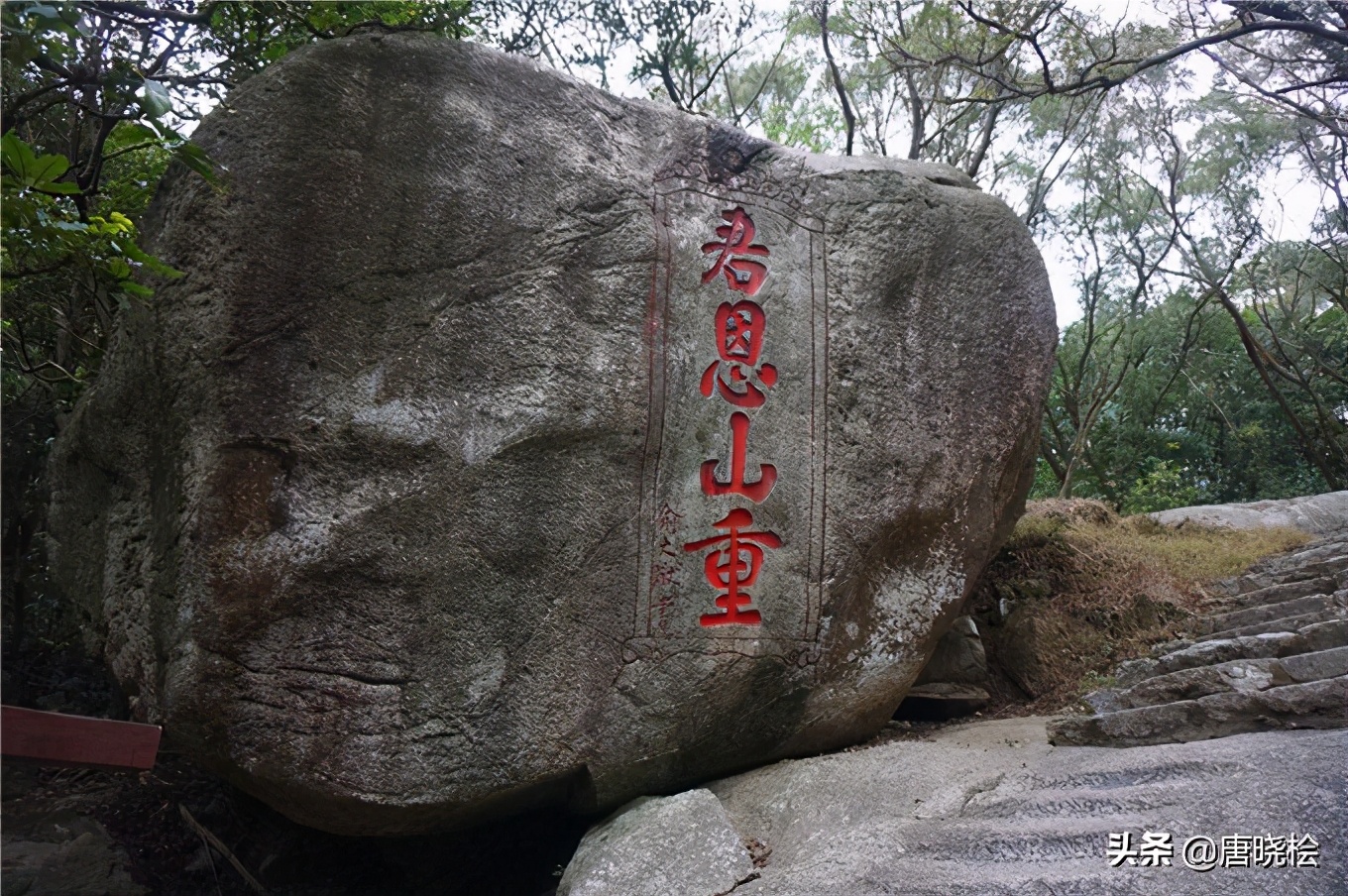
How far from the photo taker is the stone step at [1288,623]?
14.2ft

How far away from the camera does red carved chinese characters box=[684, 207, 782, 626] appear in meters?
3.94

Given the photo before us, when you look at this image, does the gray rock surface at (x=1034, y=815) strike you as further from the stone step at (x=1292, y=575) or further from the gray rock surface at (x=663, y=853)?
the stone step at (x=1292, y=575)

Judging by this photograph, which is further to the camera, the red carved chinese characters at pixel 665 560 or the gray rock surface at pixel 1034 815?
the red carved chinese characters at pixel 665 560

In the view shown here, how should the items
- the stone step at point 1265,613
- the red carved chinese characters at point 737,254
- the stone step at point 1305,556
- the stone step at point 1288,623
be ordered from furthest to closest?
the stone step at point 1305,556, the stone step at point 1265,613, the stone step at point 1288,623, the red carved chinese characters at point 737,254

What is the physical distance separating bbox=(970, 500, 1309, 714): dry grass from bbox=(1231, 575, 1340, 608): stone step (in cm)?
27

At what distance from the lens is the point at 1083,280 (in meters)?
12.2

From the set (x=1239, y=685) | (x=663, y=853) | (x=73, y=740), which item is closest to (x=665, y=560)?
(x=663, y=853)

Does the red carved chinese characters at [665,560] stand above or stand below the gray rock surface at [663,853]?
above

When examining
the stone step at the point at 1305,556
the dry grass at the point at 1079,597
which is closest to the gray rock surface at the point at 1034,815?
the dry grass at the point at 1079,597

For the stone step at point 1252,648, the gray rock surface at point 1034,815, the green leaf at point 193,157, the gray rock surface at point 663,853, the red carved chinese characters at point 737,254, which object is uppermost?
the red carved chinese characters at point 737,254

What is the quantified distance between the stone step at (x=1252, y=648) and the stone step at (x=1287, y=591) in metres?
1.18

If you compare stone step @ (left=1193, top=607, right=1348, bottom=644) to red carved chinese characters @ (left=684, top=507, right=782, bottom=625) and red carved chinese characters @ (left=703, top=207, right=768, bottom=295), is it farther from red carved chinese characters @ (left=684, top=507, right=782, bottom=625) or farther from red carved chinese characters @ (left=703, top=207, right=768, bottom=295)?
red carved chinese characters @ (left=703, top=207, right=768, bottom=295)

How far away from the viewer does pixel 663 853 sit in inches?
134

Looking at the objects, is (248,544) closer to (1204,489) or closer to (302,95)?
(302,95)
